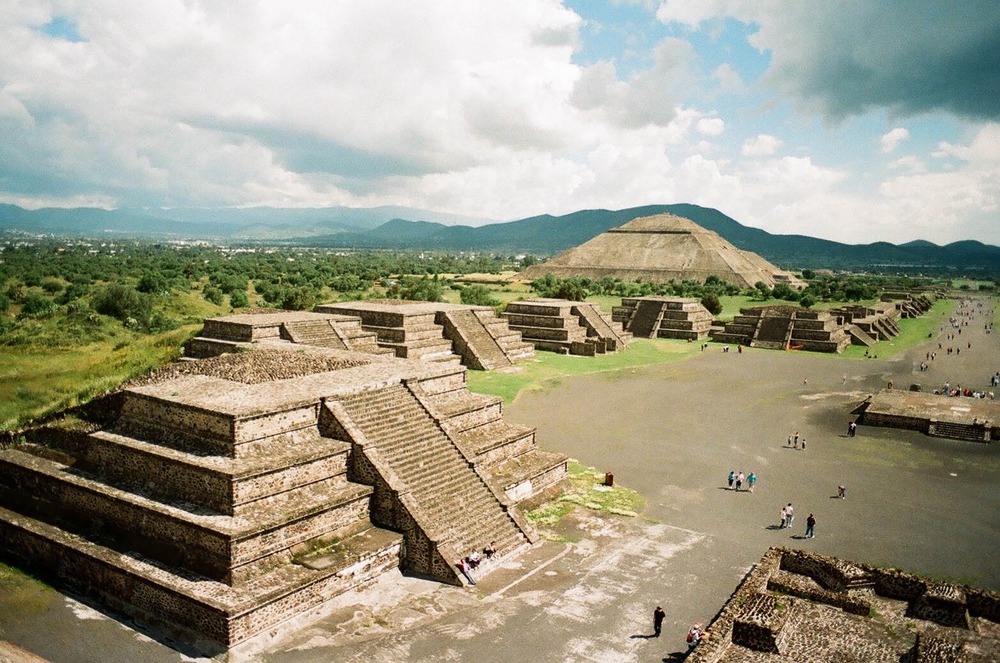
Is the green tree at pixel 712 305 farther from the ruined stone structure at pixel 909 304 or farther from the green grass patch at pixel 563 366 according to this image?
the ruined stone structure at pixel 909 304

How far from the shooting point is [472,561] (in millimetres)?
13766

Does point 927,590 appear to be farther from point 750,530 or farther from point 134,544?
point 134,544

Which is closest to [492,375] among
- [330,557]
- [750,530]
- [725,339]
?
[750,530]

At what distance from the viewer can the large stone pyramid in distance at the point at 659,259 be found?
369 feet

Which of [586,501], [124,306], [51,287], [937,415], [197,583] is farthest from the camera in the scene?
[51,287]

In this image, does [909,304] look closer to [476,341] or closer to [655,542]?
[476,341]

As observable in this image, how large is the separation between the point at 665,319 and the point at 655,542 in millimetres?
43025

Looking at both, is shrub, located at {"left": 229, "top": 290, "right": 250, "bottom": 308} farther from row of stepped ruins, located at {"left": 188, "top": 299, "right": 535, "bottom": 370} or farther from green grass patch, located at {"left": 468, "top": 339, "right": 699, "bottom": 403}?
green grass patch, located at {"left": 468, "top": 339, "right": 699, "bottom": 403}

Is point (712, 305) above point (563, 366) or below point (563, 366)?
above

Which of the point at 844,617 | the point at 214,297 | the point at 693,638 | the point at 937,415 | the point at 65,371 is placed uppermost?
the point at 214,297

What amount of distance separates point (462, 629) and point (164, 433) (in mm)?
8004

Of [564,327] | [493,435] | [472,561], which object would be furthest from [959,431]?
[564,327]

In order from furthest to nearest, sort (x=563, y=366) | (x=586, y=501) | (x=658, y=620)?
(x=563, y=366), (x=586, y=501), (x=658, y=620)

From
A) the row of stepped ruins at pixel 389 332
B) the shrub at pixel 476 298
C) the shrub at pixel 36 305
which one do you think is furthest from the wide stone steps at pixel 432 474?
the shrub at pixel 476 298
